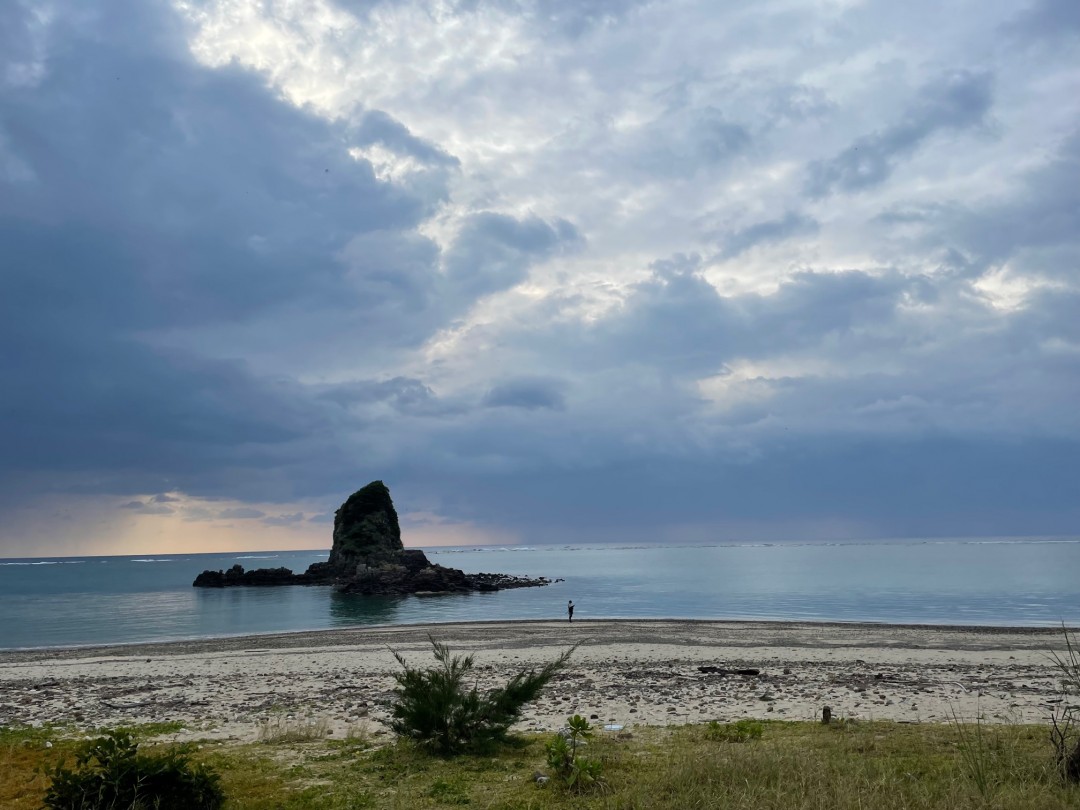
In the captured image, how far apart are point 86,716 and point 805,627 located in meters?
39.1

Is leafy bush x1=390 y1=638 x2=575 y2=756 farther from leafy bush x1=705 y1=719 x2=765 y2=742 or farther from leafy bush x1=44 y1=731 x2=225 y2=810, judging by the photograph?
leafy bush x1=44 y1=731 x2=225 y2=810

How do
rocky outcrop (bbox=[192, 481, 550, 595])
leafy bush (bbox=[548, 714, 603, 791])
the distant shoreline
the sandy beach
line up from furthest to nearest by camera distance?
rocky outcrop (bbox=[192, 481, 550, 595]), the distant shoreline, the sandy beach, leafy bush (bbox=[548, 714, 603, 791])

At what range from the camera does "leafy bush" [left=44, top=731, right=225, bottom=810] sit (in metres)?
8.38

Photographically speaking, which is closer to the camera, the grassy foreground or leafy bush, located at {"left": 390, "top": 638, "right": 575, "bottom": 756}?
the grassy foreground

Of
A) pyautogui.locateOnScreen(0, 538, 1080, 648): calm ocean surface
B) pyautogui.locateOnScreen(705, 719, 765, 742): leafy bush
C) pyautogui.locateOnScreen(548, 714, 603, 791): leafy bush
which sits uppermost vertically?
pyautogui.locateOnScreen(548, 714, 603, 791): leafy bush

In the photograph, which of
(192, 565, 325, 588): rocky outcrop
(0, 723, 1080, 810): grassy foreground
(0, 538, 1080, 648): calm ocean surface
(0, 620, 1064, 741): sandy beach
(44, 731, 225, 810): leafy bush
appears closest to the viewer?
(0, 723, 1080, 810): grassy foreground

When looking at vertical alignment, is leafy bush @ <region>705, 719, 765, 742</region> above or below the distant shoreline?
above

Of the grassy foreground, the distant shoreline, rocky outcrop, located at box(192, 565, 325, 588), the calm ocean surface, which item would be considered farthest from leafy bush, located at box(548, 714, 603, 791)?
rocky outcrop, located at box(192, 565, 325, 588)

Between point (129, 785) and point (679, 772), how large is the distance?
22.0 ft

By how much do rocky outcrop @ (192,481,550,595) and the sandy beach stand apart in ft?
210

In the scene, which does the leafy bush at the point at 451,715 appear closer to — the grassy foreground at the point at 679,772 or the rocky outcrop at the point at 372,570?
the grassy foreground at the point at 679,772

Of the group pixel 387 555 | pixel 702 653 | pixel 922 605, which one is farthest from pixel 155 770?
pixel 387 555

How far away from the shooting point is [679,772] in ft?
29.5

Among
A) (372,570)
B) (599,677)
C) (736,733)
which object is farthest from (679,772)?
(372,570)
